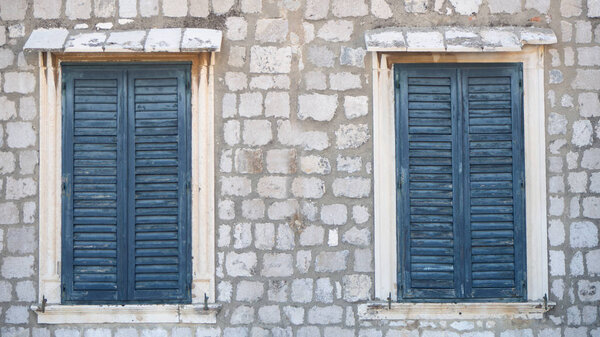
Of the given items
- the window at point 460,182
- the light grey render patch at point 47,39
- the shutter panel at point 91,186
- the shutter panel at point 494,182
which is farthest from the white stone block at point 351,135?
the light grey render patch at point 47,39

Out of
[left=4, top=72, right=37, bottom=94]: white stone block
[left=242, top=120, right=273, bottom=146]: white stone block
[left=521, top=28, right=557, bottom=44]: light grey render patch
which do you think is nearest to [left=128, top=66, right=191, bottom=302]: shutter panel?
[left=242, top=120, right=273, bottom=146]: white stone block

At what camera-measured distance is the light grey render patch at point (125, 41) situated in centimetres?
606

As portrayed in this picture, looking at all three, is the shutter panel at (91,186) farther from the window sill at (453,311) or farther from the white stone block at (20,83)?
the window sill at (453,311)

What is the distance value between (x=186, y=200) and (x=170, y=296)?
0.76 metres

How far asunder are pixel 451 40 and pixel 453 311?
→ 82.4 inches

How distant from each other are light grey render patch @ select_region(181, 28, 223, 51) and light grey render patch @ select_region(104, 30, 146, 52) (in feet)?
Answer: 1.10

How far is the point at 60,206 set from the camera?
245 inches

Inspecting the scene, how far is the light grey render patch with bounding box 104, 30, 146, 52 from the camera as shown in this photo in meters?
6.06

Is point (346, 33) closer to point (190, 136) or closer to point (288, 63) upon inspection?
point (288, 63)

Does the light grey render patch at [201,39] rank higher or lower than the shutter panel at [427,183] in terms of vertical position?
higher

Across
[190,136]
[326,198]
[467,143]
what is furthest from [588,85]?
[190,136]

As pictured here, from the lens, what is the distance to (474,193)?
626 centimetres

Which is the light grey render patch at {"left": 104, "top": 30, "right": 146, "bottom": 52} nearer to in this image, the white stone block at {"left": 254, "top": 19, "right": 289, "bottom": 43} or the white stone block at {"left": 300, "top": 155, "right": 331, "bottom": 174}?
the white stone block at {"left": 254, "top": 19, "right": 289, "bottom": 43}

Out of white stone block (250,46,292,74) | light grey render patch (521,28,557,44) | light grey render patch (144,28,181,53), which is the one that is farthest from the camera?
white stone block (250,46,292,74)
